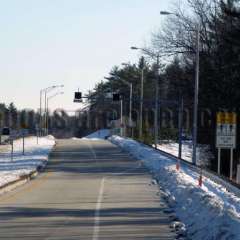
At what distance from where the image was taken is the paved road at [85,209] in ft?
56.9

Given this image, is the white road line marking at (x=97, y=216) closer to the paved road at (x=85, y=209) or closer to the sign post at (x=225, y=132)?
the paved road at (x=85, y=209)

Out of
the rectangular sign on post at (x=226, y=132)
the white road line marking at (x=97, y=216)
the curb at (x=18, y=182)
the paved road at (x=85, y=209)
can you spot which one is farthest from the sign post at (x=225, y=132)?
the curb at (x=18, y=182)

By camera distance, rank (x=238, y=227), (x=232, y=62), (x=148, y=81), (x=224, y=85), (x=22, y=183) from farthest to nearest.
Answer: (x=148, y=81) → (x=224, y=85) → (x=232, y=62) → (x=22, y=183) → (x=238, y=227)

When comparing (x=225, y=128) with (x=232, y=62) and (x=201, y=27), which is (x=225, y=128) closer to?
(x=232, y=62)

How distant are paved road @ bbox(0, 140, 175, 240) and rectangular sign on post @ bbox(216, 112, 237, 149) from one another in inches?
144

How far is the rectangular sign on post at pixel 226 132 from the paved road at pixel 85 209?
366 centimetres

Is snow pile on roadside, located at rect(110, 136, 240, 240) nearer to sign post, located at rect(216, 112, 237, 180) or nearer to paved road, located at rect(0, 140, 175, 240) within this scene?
paved road, located at rect(0, 140, 175, 240)

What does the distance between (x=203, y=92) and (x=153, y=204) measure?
3918 cm

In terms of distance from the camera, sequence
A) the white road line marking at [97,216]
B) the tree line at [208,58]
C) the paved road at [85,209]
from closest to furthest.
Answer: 1. the white road line marking at [97,216]
2. the paved road at [85,209]
3. the tree line at [208,58]

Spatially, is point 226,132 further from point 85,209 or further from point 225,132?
point 85,209

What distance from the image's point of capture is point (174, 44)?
73500 millimetres

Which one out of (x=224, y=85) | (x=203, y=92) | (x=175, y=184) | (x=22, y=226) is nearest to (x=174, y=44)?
(x=203, y=92)

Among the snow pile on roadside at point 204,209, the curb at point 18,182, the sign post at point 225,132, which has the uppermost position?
the sign post at point 225,132

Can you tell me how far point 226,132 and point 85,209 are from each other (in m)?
12.5
